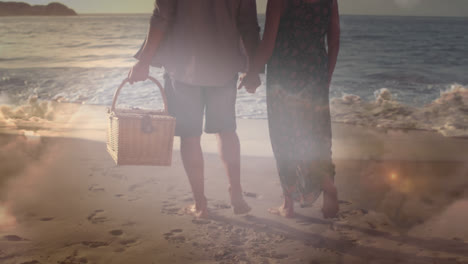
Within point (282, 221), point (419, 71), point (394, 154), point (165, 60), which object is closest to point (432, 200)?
point (282, 221)

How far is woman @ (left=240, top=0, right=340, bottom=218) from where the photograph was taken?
2.86m

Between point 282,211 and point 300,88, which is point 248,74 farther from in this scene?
point 282,211

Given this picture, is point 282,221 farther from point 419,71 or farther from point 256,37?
point 419,71

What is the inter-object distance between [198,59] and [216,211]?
3.52ft

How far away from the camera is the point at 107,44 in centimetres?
2316

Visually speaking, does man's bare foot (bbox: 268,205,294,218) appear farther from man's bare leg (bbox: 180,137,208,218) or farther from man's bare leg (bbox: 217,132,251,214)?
man's bare leg (bbox: 180,137,208,218)

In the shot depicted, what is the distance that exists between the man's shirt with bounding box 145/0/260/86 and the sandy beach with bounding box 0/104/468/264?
37.8 inches

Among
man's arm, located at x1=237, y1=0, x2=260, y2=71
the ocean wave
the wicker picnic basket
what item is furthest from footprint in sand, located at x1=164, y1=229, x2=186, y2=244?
the ocean wave

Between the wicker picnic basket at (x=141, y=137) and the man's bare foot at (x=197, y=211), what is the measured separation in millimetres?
412

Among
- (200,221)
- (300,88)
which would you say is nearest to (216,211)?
(200,221)

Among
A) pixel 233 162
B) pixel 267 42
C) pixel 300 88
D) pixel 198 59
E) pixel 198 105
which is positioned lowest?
pixel 233 162

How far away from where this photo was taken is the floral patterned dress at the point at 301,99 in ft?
9.45

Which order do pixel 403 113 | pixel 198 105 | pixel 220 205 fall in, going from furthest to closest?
pixel 403 113 < pixel 220 205 < pixel 198 105

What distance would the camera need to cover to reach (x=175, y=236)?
2789 millimetres
